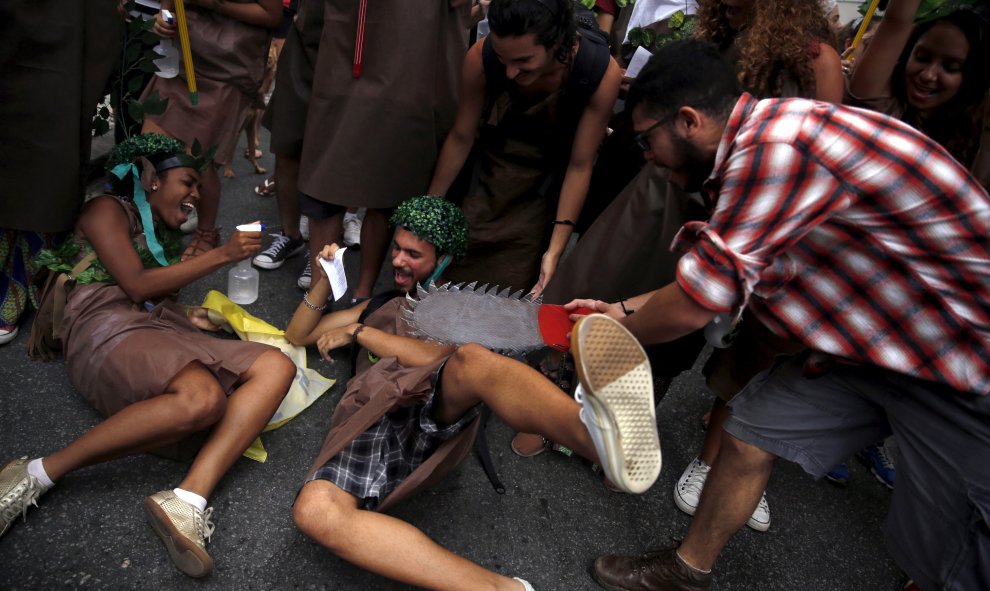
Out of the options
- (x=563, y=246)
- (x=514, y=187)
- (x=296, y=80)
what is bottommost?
(x=563, y=246)

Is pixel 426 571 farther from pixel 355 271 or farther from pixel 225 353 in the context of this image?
pixel 355 271

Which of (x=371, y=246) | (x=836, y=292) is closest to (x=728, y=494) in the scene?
(x=836, y=292)

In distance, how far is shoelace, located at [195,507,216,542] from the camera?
5.38 ft

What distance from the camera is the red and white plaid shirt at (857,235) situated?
3.88ft

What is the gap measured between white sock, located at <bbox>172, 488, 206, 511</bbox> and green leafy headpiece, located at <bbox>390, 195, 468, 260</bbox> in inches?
42.5

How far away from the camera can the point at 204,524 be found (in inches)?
65.7

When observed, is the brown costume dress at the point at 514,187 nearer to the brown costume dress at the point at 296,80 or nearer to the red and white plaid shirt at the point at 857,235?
the brown costume dress at the point at 296,80

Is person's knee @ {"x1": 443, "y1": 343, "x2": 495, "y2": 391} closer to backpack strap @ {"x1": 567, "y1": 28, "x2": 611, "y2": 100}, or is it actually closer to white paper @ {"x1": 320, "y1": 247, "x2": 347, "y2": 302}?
white paper @ {"x1": 320, "y1": 247, "x2": 347, "y2": 302}

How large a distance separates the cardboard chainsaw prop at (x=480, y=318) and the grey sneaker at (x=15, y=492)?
3.59 feet

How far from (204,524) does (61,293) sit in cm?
95

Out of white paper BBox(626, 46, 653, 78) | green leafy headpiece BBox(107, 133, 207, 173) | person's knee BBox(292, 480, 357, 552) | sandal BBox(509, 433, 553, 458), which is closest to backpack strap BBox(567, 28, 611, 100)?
white paper BBox(626, 46, 653, 78)

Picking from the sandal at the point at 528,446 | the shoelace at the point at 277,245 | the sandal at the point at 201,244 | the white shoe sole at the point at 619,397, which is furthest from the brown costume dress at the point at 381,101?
the white shoe sole at the point at 619,397

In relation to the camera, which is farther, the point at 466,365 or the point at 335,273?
the point at 335,273

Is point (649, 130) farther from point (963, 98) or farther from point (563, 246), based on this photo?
point (963, 98)
